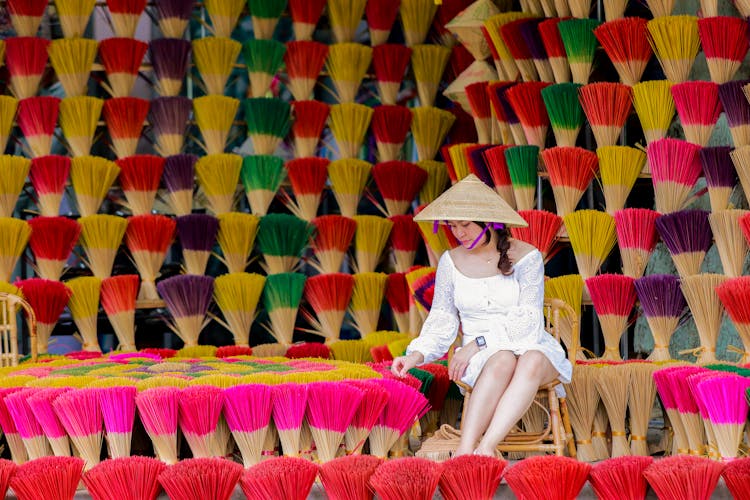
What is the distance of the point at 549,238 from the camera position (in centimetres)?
423

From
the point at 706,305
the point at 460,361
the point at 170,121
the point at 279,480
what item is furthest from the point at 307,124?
the point at 279,480

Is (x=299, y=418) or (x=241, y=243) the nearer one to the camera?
(x=299, y=418)

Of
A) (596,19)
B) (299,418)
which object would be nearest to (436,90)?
(596,19)

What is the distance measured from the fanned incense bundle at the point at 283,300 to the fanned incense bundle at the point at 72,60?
119 centimetres

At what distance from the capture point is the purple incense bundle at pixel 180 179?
495 centimetres

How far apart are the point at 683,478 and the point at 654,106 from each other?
2.07m

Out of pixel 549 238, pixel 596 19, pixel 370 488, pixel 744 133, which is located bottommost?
pixel 370 488

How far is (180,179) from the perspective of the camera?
4.97 meters

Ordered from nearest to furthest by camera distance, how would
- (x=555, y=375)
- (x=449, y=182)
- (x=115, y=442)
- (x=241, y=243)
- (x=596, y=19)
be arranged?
(x=115, y=442) < (x=555, y=375) < (x=596, y=19) < (x=241, y=243) < (x=449, y=182)

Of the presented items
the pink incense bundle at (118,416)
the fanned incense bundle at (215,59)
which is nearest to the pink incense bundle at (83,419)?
the pink incense bundle at (118,416)

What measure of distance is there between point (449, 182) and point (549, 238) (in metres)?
1.14

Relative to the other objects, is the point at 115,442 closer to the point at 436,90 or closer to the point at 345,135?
the point at 345,135

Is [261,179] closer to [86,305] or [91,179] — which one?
[91,179]

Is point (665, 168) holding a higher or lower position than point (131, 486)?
higher
